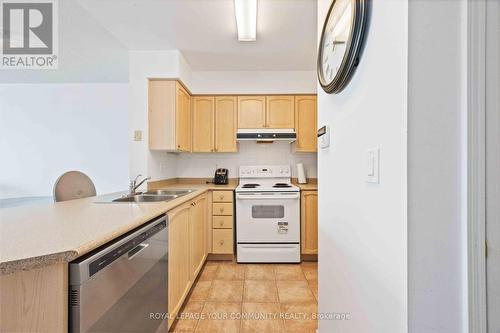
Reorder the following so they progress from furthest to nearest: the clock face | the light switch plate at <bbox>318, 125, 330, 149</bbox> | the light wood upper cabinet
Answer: the light wood upper cabinet → the light switch plate at <bbox>318, 125, 330, 149</bbox> → the clock face

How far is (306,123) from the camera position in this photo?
10.2ft

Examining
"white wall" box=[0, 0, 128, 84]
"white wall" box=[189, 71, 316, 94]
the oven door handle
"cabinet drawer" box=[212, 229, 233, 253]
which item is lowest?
"cabinet drawer" box=[212, 229, 233, 253]

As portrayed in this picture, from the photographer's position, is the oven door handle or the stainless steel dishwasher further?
the oven door handle

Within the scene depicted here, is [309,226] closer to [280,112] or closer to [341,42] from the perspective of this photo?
[280,112]

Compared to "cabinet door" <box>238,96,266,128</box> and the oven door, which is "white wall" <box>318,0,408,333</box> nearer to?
the oven door

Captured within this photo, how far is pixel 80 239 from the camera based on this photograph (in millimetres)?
769

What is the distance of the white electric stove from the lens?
270 cm

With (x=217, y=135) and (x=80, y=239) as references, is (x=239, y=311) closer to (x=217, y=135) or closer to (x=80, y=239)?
(x=80, y=239)

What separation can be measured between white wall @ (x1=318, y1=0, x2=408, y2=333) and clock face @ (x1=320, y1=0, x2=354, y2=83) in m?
0.12

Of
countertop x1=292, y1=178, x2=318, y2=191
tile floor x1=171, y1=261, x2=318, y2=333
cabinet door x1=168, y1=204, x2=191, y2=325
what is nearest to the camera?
cabinet door x1=168, y1=204, x2=191, y2=325

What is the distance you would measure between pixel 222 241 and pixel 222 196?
22.0 inches

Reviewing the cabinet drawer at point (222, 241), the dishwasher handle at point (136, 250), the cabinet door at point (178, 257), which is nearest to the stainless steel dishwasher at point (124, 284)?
the dishwasher handle at point (136, 250)
